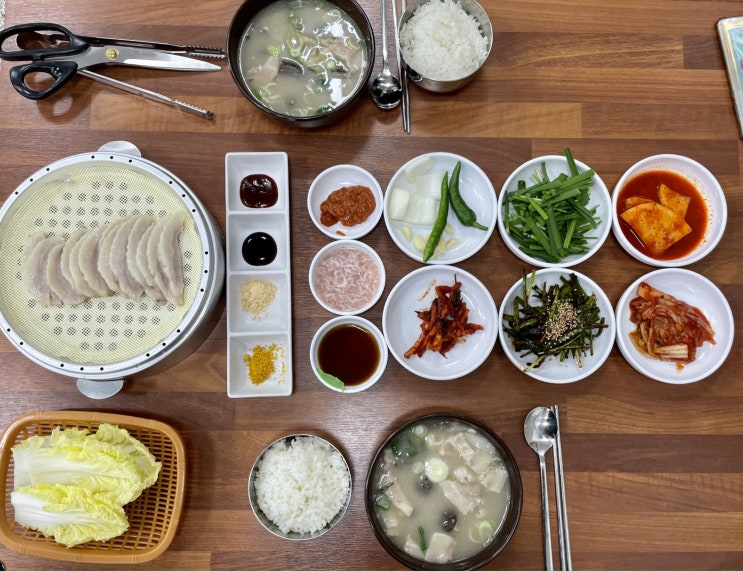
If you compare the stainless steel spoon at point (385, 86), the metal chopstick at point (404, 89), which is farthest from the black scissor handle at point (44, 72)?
the metal chopstick at point (404, 89)

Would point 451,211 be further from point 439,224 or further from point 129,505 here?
point 129,505

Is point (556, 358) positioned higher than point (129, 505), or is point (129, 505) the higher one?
point (556, 358)

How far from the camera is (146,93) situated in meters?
2.46

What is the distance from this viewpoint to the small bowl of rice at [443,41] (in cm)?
238

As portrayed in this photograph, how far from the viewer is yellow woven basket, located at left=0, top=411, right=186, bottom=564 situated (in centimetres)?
215

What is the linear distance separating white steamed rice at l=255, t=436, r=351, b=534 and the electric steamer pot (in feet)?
2.08

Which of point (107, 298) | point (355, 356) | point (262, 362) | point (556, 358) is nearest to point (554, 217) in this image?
point (556, 358)

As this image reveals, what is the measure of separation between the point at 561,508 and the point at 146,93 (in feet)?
8.56

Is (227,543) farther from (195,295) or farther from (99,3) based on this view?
(99,3)

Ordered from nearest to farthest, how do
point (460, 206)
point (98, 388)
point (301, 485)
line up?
point (301, 485) → point (98, 388) → point (460, 206)

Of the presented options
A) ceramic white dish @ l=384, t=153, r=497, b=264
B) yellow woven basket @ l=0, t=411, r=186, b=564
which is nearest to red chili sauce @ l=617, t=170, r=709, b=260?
ceramic white dish @ l=384, t=153, r=497, b=264

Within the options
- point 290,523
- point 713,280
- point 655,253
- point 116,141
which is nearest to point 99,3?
point 116,141

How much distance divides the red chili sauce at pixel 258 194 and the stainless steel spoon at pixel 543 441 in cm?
150

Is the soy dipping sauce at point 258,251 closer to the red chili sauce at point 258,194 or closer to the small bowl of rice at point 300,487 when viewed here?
the red chili sauce at point 258,194
